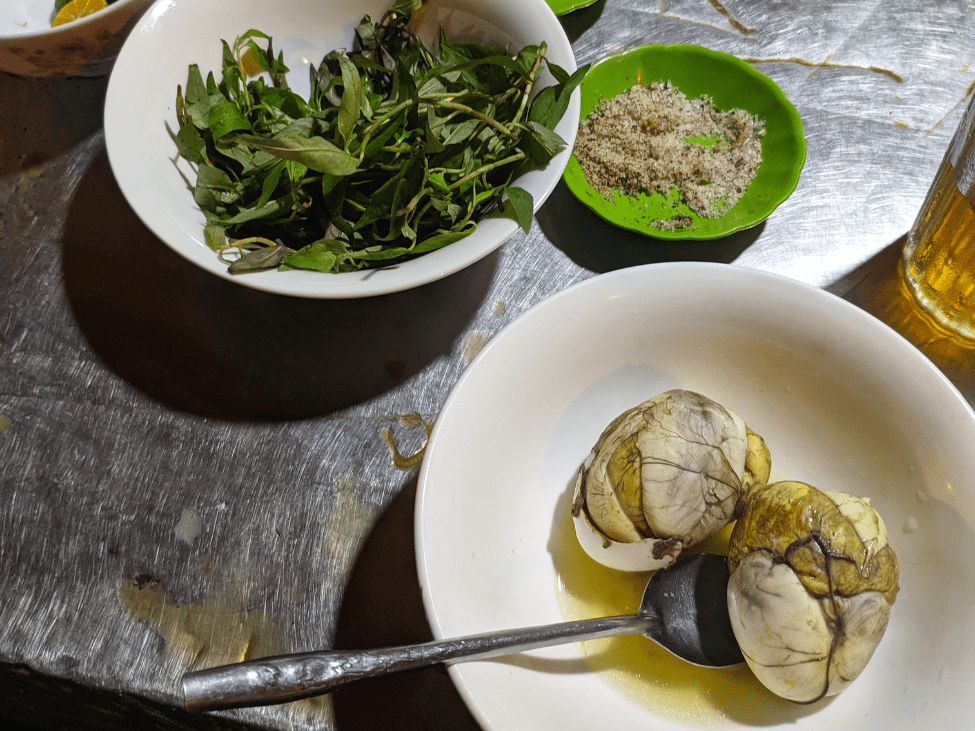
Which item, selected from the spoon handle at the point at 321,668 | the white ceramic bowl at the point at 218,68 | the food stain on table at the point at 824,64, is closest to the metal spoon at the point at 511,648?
the spoon handle at the point at 321,668

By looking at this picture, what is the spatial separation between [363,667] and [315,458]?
25 centimetres

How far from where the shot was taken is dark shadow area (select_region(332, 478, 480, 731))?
55cm

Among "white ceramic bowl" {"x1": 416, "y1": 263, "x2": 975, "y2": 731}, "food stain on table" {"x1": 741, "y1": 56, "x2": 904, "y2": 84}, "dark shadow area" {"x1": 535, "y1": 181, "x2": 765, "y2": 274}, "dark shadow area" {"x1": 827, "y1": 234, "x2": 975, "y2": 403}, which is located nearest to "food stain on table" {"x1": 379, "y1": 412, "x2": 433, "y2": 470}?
"white ceramic bowl" {"x1": 416, "y1": 263, "x2": 975, "y2": 731}

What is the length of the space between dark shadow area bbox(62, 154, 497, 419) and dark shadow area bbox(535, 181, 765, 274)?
0.27 ft

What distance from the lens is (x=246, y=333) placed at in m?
0.67

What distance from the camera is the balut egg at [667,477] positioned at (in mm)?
470

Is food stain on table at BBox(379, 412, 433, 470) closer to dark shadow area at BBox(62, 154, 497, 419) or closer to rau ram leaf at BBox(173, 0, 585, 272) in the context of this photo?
dark shadow area at BBox(62, 154, 497, 419)

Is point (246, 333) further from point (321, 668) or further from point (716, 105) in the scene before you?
point (716, 105)

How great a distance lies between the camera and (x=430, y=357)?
67cm

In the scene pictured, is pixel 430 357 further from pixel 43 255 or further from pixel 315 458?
pixel 43 255

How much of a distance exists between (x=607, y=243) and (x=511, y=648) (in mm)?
431

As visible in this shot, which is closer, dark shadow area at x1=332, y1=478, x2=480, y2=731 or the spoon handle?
the spoon handle

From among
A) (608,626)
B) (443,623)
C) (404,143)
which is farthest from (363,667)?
(404,143)

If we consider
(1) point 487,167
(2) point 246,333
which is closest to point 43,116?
(2) point 246,333
